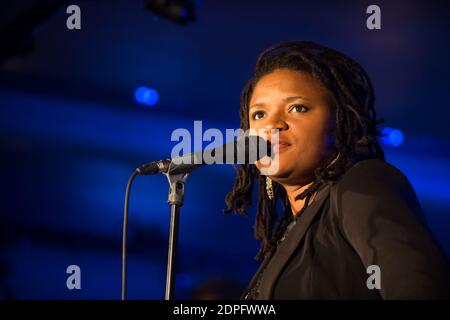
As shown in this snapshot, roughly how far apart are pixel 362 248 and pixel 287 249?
259 mm

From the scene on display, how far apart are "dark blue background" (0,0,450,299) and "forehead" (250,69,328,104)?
74.5 inches

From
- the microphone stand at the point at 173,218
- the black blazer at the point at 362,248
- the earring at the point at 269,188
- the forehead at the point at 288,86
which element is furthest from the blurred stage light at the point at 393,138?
the black blazer at the point at 362,248

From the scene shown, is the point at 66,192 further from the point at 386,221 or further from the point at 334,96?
the point at 386,221

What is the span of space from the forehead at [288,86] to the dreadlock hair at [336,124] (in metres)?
0.02

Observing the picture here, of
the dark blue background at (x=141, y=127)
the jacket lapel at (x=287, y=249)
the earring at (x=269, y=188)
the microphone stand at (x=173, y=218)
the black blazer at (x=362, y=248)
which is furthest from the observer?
the dark blue background at (x=141, y=127)

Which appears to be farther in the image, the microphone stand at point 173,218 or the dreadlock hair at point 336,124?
the dreadlock hair at point 336,124

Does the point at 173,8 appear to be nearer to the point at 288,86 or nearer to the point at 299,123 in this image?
the point at 288,86

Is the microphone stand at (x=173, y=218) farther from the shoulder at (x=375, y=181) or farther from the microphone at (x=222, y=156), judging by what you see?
the shoulder at (x=375, y=181)

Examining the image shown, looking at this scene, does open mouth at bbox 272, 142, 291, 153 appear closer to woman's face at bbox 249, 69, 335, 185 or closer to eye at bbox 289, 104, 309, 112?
woman's face at bbox 249, 69, 335, 185

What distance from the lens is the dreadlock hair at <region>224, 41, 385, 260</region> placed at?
1.88 metres

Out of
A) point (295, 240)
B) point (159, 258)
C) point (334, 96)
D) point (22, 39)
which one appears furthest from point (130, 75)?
point (295, 240)

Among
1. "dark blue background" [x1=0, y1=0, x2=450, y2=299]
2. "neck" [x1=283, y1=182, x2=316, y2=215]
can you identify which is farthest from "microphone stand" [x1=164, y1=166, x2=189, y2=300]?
"dark blue background" [x1=0, y1=0, x2=450, y2=299]

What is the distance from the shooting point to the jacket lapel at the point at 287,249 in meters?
1.53

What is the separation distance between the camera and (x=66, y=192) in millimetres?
4051
